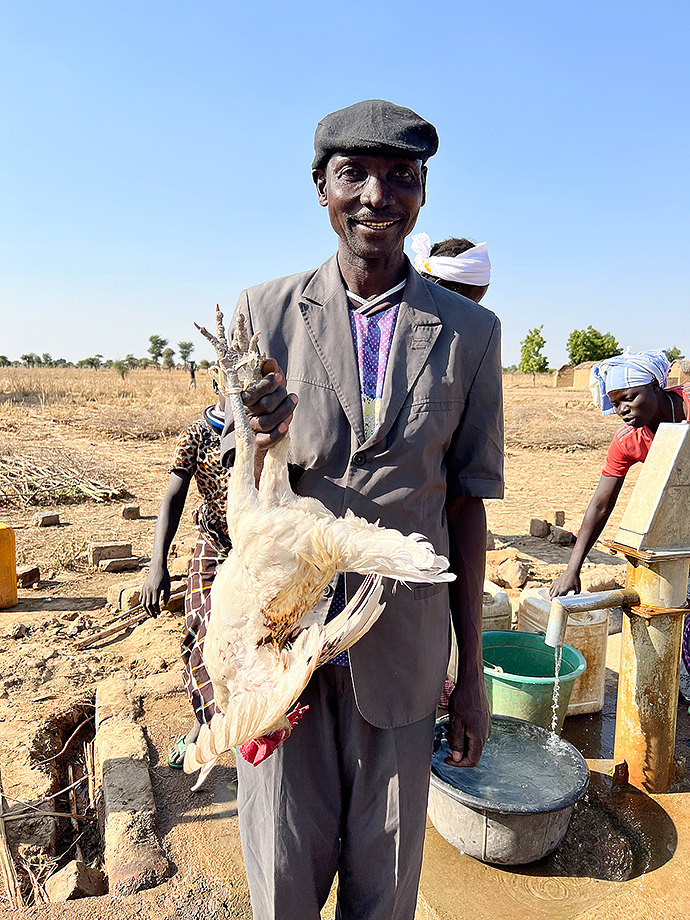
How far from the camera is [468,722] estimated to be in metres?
1.78

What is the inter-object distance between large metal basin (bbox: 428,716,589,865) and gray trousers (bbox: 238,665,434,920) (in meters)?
0.82

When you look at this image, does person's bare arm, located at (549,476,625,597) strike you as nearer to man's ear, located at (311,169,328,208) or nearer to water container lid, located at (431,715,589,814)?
water container lid, located at (431,715,589,814)

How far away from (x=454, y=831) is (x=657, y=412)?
223cm

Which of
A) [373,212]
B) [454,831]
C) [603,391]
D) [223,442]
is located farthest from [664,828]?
[373,212]

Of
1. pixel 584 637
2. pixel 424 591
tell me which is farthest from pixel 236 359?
pixel 584 637

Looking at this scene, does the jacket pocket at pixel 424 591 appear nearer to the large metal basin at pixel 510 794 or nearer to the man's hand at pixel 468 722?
the man's hand at pixel 468 722

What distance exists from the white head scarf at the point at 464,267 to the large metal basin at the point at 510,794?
7.11ft

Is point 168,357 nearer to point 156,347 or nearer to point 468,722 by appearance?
point 156,347

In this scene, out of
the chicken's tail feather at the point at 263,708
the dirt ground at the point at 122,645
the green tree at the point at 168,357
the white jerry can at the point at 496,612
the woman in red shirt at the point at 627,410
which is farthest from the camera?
the green tree at the point at 168,357

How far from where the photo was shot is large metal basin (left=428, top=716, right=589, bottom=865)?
2406mm

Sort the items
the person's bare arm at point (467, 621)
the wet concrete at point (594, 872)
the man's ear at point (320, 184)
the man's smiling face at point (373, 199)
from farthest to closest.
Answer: the wet concrete at point (594, 872), the person's bare arm at point (467, 621), the man's ear at point (320, 184), the man's smiling face at point (373, 199)

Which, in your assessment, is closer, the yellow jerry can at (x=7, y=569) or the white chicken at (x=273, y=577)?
the white chicken at (x=273, y=577)

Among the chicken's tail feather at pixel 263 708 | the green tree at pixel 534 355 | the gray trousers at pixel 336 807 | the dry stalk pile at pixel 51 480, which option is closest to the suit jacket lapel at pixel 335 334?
the chicken's tail feather at pixel 263 708

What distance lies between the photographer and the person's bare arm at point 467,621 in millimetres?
1753
